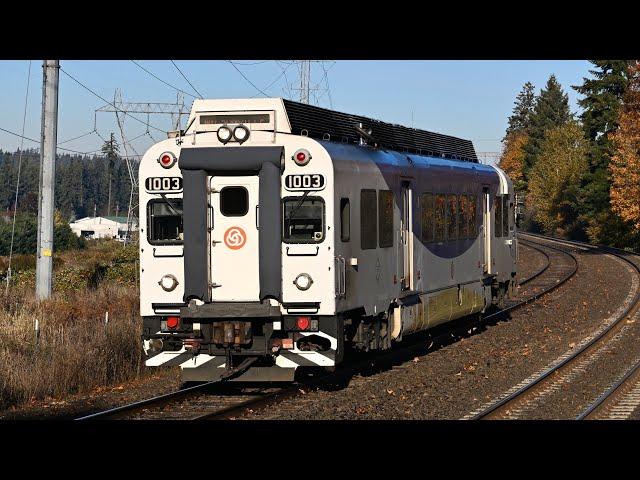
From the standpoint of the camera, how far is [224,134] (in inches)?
486

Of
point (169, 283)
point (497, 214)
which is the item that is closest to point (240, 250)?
point (169, 283)

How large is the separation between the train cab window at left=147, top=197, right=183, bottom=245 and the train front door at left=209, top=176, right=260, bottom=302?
1.56ft

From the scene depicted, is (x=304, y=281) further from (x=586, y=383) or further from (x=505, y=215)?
(x=505, y=215)

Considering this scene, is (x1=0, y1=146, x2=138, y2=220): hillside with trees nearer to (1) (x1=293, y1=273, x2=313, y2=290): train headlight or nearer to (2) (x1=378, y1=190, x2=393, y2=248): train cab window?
(2) (x1=378, y1=190, x2=393, y2=248): train cab window

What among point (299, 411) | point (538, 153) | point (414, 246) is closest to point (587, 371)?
point (414, 246)

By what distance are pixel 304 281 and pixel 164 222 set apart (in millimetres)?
1902

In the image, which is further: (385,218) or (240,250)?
(385,218)

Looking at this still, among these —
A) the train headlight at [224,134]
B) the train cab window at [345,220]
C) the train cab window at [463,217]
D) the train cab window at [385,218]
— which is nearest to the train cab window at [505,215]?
the train cab window at [463,217]

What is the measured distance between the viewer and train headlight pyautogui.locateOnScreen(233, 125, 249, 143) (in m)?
12.4

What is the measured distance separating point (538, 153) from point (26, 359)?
9077 centimetres

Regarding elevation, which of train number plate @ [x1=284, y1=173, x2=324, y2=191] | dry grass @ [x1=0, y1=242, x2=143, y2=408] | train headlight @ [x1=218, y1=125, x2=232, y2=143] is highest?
train headlight @ [x1=218, y1=125, x2=232, y2=143]

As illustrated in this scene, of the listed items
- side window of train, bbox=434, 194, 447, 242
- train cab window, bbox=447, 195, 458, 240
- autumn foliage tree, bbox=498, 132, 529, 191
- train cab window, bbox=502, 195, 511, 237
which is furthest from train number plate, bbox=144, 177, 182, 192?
autumn foliage tree, bbox=498, 132, 529, 191

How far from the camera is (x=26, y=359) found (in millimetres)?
14047
